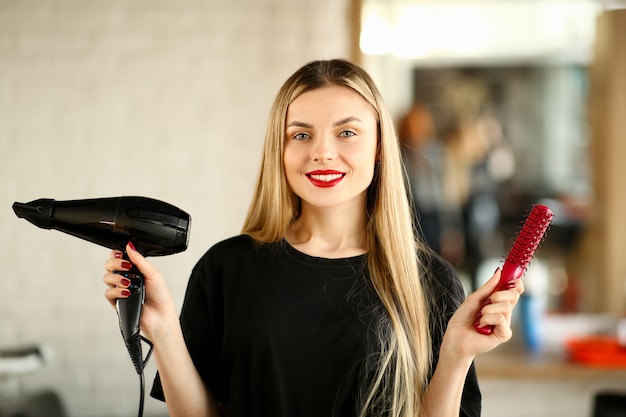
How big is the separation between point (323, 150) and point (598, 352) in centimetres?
172

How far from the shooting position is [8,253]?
7.89ft

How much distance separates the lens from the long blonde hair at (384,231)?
1209 mm

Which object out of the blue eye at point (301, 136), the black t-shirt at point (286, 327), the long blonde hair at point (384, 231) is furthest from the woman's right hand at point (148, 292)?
the blue eye at point (301, 136)

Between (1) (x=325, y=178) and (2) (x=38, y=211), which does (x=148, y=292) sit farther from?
(1) (x=325, y=178)

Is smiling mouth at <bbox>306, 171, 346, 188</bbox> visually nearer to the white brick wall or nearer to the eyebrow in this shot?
the eyebrow

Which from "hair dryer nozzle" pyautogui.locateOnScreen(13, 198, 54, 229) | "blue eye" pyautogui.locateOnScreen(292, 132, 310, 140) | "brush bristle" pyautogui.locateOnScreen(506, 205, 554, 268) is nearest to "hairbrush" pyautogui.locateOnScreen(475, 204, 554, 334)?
"brush bristle" pyautogui.locateOnScreen(506, 205, 554, 268)

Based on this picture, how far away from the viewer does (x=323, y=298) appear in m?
1.24

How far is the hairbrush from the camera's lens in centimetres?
107

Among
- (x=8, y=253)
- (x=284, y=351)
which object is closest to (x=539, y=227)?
(x=284, y=351)

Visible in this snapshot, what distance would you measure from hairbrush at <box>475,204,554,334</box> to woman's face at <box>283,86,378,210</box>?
0.97ft

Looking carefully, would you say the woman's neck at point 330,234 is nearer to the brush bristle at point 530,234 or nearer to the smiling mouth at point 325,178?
the smiling mouth at point 325,178

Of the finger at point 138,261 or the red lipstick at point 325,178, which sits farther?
the red lipstick at point 325,178

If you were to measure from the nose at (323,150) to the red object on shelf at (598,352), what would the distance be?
1.68 meters

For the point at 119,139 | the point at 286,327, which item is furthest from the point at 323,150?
the point at 119,139
